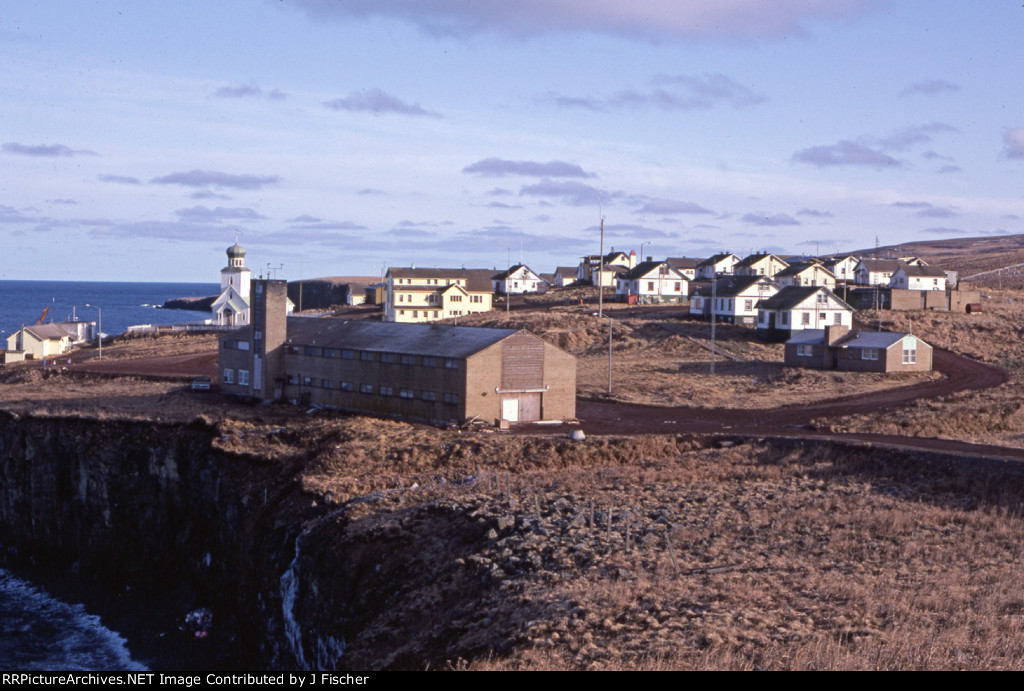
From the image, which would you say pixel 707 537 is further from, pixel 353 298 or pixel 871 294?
pixel 353 298

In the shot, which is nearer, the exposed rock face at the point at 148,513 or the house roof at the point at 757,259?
the exposed rock face at the point at 148,513

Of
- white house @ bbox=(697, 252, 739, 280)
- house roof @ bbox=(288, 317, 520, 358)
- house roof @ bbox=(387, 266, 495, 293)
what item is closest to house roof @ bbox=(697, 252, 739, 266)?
white house @ bbox=(697, 252, 739, 280)

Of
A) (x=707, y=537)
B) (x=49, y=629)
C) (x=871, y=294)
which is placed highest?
(x=871, y=294)

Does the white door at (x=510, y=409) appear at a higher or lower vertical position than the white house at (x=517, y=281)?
lower

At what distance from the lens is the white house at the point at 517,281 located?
138 meters

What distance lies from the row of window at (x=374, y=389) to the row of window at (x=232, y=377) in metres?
3.73

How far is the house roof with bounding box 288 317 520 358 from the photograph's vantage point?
1860 inches

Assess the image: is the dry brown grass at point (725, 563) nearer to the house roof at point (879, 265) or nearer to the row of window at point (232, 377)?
the row of window at point (232, 377)

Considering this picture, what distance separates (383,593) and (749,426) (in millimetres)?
24939

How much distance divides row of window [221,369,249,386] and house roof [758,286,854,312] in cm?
4721

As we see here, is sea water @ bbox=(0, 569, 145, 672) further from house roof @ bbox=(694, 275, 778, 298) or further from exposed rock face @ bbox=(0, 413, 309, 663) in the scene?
house roof @ bbox=(694, 275, 778, 298)

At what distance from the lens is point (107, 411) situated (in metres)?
49.1

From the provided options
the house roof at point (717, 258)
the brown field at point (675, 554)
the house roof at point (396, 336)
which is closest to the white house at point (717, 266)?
the house roof at point (717, 258)
